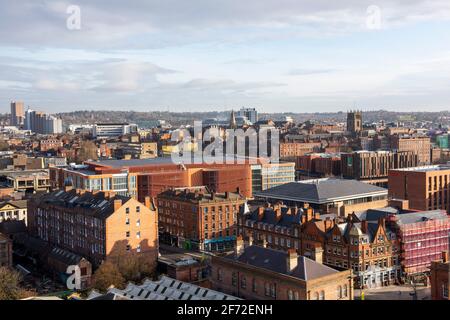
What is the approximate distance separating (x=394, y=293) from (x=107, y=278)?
61.3ft

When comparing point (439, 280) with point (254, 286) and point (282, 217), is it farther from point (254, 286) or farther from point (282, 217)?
point (282, 217)

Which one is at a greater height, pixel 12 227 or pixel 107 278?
pixel 12 227

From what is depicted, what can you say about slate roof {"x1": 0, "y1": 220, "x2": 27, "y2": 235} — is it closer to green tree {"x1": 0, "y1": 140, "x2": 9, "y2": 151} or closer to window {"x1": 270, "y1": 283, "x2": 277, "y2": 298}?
window {"x1": 270, "y1": 283, "x2": 277, "y2": 298}

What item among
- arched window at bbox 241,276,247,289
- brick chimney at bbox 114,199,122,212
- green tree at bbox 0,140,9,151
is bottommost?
A: arched window at bbox 241,276,247,289

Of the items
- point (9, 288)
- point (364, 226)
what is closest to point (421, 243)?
point (364, 226)

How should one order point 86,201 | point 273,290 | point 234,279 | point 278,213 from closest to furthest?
point 273,290, point 234,279, point 278,213, point 86,201

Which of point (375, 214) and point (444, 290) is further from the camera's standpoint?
point (375, 214)

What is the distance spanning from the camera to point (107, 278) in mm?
36688

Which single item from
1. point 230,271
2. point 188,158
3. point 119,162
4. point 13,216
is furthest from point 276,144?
point 230,271

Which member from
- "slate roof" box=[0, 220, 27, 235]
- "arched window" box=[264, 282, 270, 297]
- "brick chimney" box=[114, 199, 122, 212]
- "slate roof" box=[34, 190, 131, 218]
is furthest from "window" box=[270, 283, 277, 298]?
"slate roof" box=[0, 220, 27, 235]

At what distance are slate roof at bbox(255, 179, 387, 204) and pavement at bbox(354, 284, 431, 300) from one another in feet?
53.5

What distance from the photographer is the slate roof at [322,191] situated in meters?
55.3

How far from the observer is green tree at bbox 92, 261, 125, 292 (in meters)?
36.4
